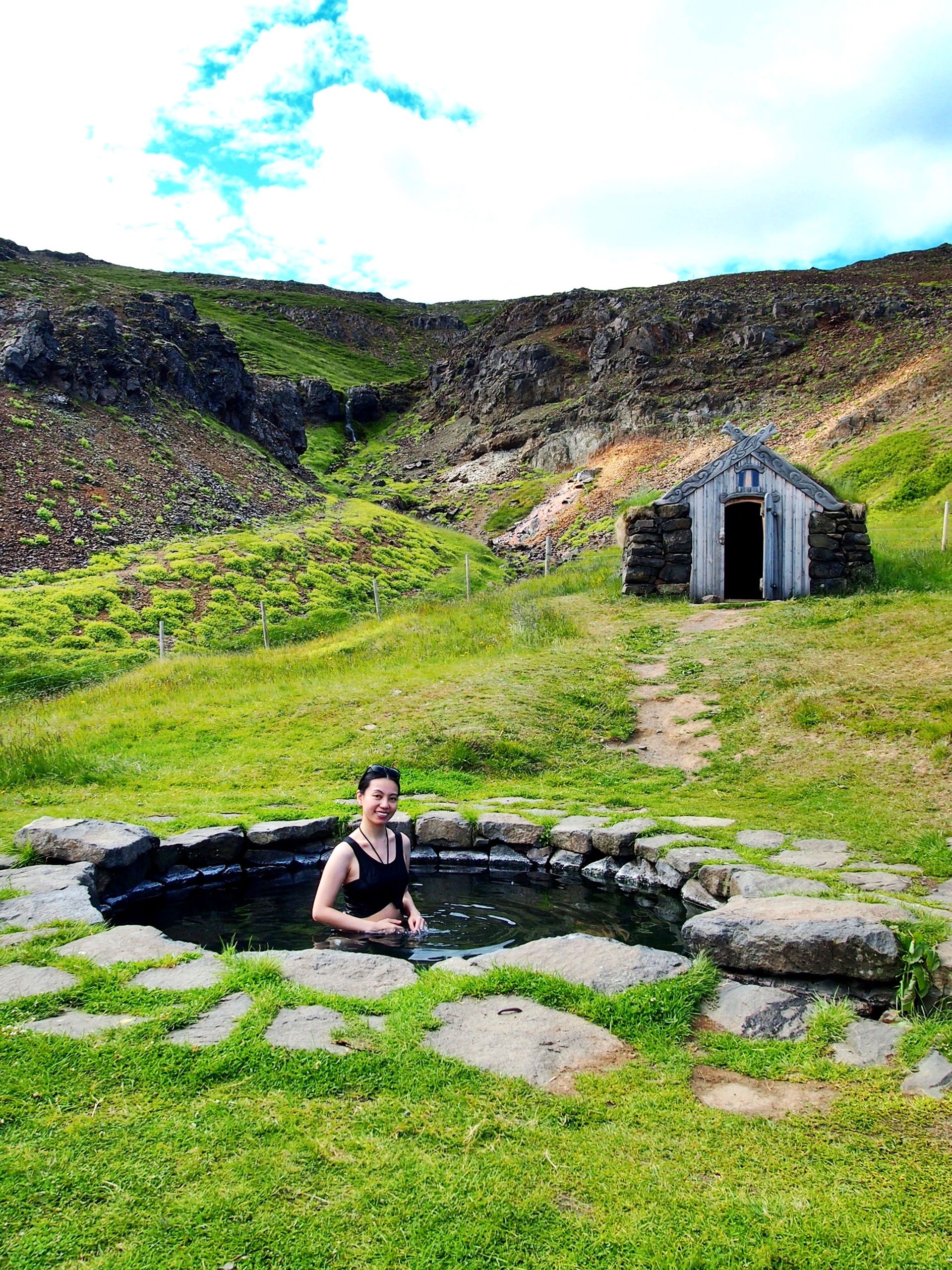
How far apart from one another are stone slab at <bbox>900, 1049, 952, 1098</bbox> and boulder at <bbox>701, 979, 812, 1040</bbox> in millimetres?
561

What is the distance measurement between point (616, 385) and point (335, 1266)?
5969 centimetres

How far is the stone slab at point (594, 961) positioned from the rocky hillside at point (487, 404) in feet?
61.5

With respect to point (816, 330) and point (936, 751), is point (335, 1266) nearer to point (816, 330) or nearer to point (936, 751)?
point (936, 751)

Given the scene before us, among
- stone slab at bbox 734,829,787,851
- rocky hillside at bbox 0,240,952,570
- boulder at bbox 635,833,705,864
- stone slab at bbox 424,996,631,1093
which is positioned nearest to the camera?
stone slab at bbox 424,996,631,1093

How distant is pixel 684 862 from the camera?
7355 mm

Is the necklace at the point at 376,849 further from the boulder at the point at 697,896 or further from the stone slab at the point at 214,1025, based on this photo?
the boulder at the point at 697,896

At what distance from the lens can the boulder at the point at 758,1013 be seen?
4.44 m

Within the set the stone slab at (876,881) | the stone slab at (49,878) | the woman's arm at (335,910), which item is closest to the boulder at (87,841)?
the stone slab at (49,878)

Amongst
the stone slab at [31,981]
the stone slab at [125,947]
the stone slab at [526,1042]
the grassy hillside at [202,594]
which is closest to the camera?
the stone slab at [526,1042]

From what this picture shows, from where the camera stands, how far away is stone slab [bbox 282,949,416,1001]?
482 cm

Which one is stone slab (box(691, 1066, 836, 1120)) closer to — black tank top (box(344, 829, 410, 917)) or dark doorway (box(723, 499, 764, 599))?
black tank top (box(344, 829, 410, 917))

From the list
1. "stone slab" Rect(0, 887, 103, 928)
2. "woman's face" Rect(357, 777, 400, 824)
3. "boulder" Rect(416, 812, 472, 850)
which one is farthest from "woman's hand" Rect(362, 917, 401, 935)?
"boulder" Rect(416, 812, 472, 850)

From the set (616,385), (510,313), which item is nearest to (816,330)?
(616,385)

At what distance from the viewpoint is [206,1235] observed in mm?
2887
